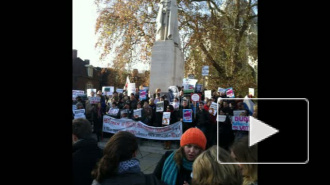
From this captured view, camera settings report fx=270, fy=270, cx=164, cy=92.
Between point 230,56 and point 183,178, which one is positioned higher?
point 230,56

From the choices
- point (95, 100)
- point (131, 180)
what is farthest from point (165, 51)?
point (131, 180)

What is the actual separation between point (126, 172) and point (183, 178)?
28.4 inches

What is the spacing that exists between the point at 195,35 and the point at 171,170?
19.9 metres

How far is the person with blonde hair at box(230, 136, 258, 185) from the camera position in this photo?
185cm

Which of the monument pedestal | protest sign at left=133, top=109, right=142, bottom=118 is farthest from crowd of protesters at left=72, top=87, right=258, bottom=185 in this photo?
the monument pedestal

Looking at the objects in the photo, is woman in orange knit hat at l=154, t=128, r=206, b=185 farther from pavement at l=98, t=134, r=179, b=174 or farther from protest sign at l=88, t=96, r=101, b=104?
protest sign at l=88, t=96, r=101, b=104

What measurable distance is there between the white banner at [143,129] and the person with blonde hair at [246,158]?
19.7 ft

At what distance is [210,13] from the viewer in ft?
80.2

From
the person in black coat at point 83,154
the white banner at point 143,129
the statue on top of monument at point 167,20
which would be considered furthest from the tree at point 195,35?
the person in black coat at point 83,154

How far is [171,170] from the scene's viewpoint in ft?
8.71

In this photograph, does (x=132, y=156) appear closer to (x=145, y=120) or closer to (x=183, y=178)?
(x=183, y=178)
